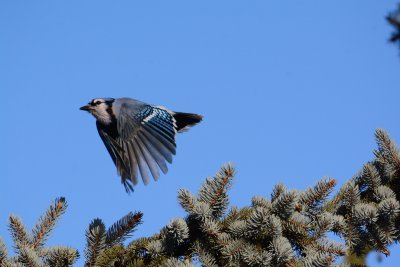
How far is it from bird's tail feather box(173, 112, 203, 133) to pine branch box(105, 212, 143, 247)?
3921 mm

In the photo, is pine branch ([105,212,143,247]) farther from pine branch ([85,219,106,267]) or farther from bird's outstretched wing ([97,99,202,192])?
bird's outstretched wing ([97,99,202,192])

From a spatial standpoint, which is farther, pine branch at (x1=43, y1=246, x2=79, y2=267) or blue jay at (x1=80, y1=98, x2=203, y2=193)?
blue jay at (x1=80, y1=98, x2=203, y2=193)

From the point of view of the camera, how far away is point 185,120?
6.84m

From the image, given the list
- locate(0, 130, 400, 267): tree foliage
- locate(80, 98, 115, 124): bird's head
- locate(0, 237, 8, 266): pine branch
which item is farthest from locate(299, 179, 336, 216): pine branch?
locate(80, 98, 115, 124): bird's head

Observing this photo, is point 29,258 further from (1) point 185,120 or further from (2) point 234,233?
(1) point 185,120

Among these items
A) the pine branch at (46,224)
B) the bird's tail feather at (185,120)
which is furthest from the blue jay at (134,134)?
the pine branch at (46,224)

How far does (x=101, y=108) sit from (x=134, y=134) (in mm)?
633

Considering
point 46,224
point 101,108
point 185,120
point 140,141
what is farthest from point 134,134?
point 46,224

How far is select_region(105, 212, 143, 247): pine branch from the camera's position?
113 inches

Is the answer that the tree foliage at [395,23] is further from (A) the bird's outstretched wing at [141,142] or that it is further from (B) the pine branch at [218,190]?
(A) the bird's outstretched wing at [141,142]

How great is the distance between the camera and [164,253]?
2.81m

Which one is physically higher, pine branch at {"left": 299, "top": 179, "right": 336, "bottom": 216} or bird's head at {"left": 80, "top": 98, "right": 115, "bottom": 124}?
bird's head at {"left": 80, "top": 98, "right": 115, "bottom": 124}

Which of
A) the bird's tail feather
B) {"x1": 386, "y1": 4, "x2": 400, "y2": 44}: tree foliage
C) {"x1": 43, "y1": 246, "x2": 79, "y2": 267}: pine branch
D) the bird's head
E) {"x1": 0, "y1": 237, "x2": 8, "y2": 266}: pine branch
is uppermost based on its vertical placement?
the bird's tail feather

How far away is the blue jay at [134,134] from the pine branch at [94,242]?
6.39 feet
